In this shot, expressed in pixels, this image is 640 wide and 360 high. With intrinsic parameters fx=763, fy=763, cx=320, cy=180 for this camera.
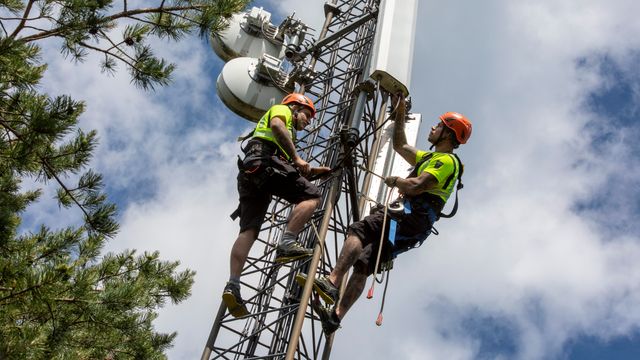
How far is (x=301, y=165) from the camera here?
21.5 feet

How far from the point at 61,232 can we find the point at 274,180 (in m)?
2.68

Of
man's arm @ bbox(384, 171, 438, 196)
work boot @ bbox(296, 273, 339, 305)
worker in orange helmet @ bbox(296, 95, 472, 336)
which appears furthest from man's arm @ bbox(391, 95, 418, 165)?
work boot @ bbox(296, 273, 339, 305)

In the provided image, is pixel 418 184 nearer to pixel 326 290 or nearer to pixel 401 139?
pixel 326 290

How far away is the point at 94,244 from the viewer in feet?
26.2

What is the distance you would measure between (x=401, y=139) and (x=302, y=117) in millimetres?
1130

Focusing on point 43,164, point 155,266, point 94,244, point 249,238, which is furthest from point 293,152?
point 155,266

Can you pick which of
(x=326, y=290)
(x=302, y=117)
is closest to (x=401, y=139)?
(x=302, y=117)

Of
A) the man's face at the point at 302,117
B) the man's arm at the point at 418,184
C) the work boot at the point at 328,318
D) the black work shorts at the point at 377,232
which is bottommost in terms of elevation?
the work boot at the point at 328,318

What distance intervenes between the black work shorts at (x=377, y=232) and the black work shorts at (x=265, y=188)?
50 centimetres

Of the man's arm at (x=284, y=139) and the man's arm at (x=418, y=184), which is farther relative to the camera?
the man's arm at (x=284, y=139)

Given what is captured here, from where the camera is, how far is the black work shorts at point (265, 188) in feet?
21.2

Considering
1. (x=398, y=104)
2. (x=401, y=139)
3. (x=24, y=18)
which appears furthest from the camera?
(x=401, y=139)

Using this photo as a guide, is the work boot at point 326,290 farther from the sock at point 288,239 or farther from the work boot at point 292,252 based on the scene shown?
the sock at point 288,239

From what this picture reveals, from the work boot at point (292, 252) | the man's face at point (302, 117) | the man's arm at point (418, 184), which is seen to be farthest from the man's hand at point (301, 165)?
the man's arm at point (418, 184)
